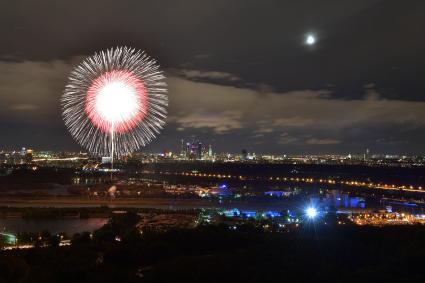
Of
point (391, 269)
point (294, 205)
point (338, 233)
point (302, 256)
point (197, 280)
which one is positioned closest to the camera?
point (197, 280)

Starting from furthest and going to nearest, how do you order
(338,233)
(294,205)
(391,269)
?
(294,205) → (338,233) → (391,269)

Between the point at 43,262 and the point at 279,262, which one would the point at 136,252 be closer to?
the point at 43,262

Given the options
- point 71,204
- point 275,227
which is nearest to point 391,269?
point 275,227

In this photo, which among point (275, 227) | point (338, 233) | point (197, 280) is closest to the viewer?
point (197, 280)

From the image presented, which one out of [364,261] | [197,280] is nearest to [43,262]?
[197,280]

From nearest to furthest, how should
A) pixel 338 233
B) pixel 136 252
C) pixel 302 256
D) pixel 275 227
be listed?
1. pixel 302 256
2. pixel 136 252
3. pixel 338 233
4. pixel 275 227

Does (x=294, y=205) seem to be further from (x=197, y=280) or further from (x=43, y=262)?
(x=197, y=280)

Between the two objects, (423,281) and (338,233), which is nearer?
(423,281)

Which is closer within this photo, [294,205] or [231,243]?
[231,243]
